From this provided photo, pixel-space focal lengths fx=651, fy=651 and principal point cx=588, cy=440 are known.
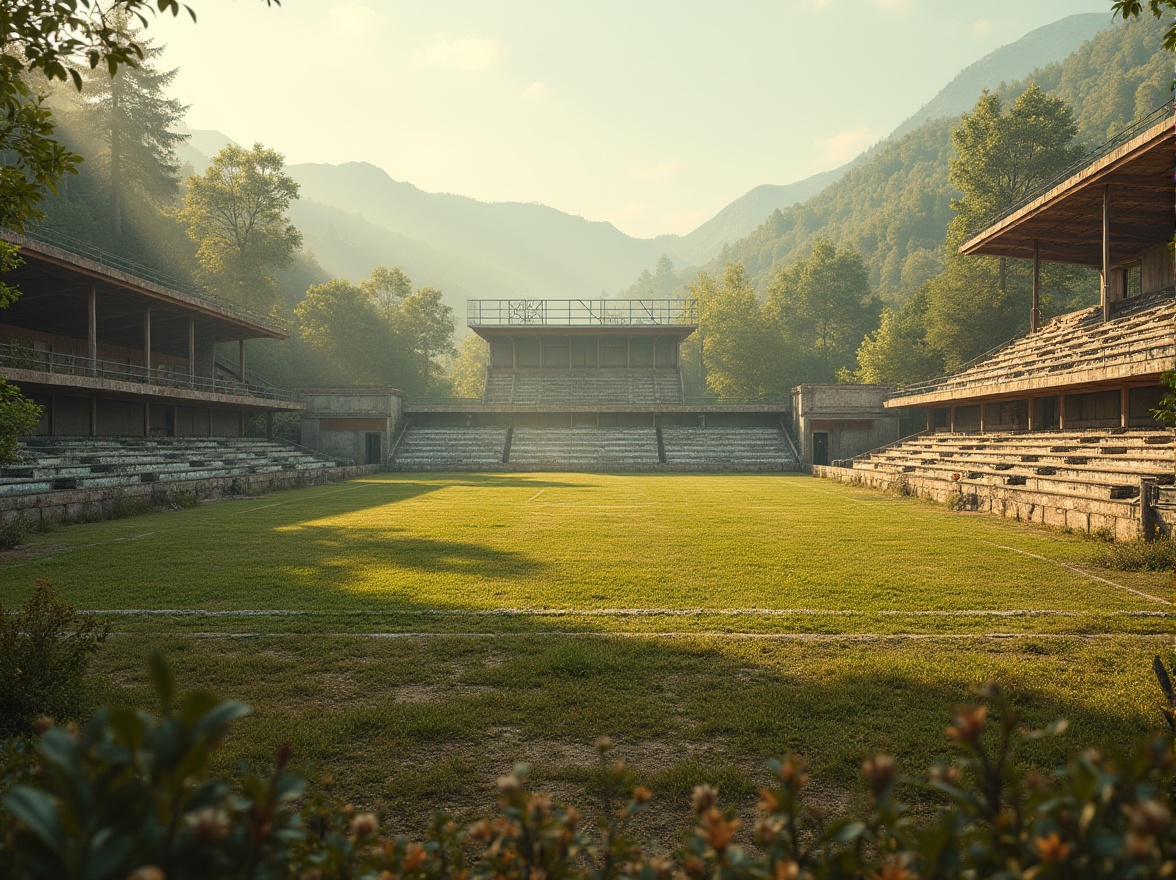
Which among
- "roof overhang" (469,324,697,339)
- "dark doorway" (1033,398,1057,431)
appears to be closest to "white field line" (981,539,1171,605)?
"dark doorway" (1033,398,1057,431)

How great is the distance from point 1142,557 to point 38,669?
549 inches

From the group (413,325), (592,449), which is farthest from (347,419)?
(413,325)

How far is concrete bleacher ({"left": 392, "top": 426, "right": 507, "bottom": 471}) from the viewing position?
3884 cm

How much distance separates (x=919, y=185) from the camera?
128 metres

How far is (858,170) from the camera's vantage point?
165125mm

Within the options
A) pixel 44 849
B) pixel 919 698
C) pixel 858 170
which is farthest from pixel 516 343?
pixel 858 170

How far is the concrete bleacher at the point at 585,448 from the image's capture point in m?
38.1

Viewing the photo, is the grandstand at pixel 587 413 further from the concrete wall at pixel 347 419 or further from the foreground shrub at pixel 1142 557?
the foreground shrub at pixel 1142 557

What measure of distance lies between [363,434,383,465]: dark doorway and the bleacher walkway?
1.23 meters

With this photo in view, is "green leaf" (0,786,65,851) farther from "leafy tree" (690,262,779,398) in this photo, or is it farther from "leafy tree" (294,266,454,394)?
"leafy tree" (690,262,779,398)

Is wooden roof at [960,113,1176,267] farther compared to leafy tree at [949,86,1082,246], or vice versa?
leafy tree at [949,86,1082,246]

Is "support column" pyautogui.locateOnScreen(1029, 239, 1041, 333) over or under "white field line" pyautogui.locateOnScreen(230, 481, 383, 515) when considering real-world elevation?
over

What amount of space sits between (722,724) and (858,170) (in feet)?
616

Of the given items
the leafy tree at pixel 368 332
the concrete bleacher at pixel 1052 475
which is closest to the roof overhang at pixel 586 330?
the leafy tree at pixel 368 332
